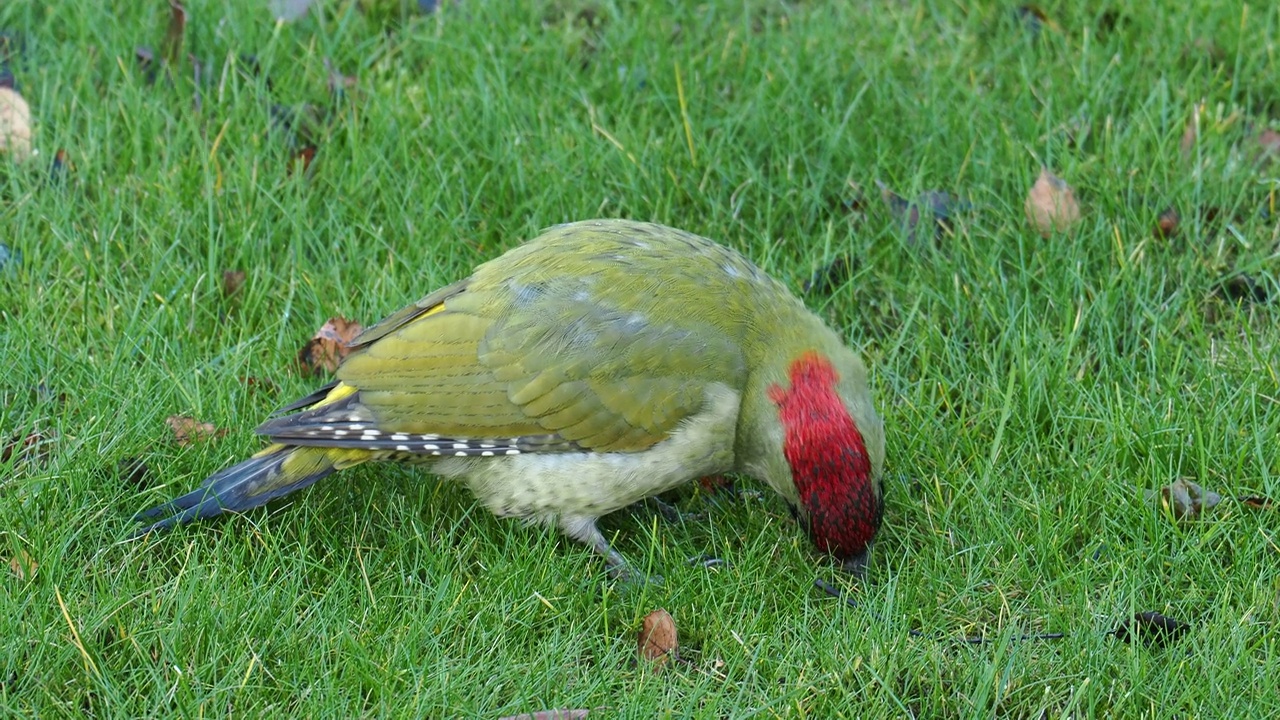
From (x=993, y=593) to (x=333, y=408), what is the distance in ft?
5.50

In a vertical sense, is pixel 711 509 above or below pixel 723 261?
below

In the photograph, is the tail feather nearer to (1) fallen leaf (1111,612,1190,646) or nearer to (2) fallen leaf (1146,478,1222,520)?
(1) fallen leaf (1111,612,1190,646)

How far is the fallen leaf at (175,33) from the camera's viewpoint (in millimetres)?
5098

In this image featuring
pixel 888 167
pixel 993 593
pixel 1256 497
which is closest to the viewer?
pixel 993 593

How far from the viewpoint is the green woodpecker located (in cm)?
362

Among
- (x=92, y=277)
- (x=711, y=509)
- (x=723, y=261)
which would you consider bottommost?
(x=711, y=509)

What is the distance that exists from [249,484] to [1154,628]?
219cm

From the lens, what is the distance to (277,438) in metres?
3.60

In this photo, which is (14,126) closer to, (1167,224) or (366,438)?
(366,438)

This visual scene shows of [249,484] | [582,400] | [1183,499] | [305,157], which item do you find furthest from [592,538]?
[305,157]

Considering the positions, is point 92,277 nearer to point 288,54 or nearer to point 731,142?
point 288,54

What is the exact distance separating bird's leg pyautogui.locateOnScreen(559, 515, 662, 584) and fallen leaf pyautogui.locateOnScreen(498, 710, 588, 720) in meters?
0.59

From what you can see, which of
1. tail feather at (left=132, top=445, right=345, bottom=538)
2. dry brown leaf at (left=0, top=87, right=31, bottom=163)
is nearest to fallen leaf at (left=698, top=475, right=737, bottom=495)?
tail feather at (left=132, top=445, right=345, bottom=538)

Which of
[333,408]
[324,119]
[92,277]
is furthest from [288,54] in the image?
[333,408]
